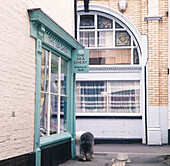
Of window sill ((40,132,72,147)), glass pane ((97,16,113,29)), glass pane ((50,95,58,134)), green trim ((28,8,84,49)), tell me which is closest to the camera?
green trim ((28,8,84,49))

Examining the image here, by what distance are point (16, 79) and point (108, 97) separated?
1055 cm

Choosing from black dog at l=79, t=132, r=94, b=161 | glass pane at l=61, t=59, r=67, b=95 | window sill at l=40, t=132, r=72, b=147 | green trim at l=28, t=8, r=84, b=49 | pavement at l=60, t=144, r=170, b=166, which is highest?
green trim at l=28, t=8, r=84, b=49

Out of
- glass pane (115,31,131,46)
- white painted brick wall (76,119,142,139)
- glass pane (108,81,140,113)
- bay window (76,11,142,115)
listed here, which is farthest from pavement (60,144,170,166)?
glass pane (115,31,131,46)

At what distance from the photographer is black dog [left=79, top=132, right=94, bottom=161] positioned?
10.4 m

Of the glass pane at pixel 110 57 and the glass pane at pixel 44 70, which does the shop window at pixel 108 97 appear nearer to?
the glass pane at pixel 110 57

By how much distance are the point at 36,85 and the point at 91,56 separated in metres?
9.64

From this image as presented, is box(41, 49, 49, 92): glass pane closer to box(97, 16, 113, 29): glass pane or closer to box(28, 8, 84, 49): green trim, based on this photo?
box(28, 8, 84, 49): green trim

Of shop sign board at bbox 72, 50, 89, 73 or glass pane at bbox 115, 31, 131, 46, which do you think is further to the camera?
glass pane at bbox 115, 31, 131, 46

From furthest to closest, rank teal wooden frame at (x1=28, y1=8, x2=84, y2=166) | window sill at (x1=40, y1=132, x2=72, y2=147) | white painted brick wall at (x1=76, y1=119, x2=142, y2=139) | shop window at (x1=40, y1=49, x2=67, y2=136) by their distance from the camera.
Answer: white painted brick wall at (x1=76, y1=119, x2=142, y2=139)
shop window at (x1=40, y1=49, x2=67, y2=136)
window sill at (x1=40, y1=132, x2=72, y2=147)
teal wooden frame at (x1=28, y1=8, x2=84, y2=166)

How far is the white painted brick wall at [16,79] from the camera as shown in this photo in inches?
247

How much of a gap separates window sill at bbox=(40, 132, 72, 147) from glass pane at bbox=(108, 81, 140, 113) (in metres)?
6.68

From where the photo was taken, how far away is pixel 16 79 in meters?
6.79

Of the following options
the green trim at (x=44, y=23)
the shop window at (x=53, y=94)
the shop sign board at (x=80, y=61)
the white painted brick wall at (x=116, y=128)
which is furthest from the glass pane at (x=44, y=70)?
the white painted brick wall at (x=116, y=128)

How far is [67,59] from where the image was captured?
34.4ft
